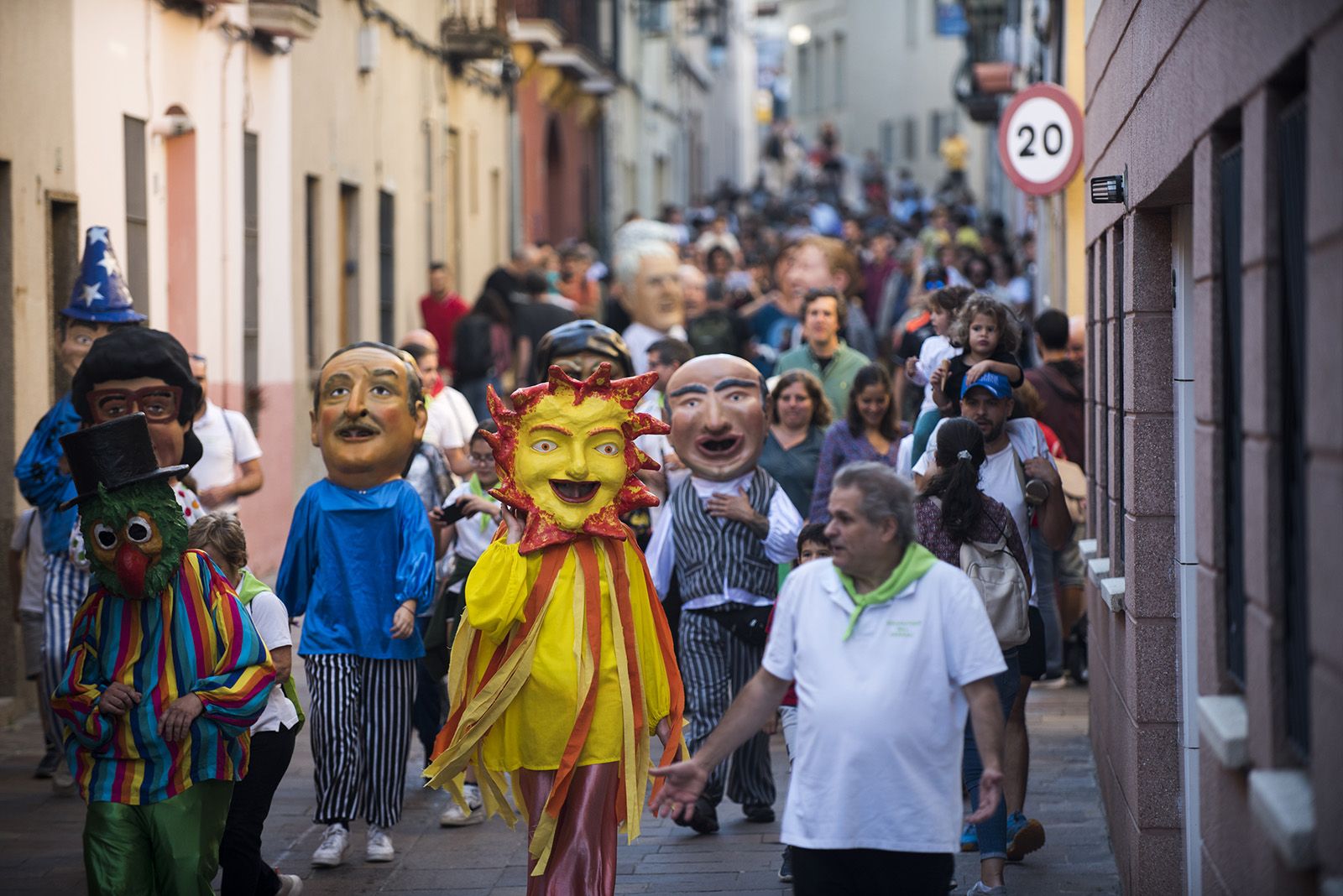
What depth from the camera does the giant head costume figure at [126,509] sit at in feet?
19.5

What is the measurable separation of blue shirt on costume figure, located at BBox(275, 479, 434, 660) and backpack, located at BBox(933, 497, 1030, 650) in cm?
203

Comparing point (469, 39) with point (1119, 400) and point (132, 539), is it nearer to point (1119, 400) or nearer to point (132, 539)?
point (1119, 400)

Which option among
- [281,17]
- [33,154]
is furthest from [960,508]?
[281,17]

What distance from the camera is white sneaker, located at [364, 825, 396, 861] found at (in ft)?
25.5

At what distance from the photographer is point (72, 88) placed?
432 inches

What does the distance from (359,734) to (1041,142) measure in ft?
21.8

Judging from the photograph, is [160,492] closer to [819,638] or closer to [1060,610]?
[819,638]

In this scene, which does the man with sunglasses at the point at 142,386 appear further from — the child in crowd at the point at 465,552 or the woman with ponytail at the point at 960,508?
the woman with ponytail at the point at 960,508

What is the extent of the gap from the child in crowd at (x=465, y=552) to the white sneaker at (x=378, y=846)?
56cm

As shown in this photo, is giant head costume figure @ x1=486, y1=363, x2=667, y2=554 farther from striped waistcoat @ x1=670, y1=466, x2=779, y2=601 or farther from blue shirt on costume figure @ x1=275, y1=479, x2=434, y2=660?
striped waistcoat @ x1=670, y1=466, x2=779, y2=601

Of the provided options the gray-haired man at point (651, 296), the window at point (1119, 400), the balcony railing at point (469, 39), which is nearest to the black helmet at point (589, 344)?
the window at point (1119, 400)

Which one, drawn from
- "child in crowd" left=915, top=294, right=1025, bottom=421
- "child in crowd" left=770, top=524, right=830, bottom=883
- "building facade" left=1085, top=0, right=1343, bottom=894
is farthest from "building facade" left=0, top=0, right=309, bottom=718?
"building facade" left=1085, top=0, right=1343, bottom=894

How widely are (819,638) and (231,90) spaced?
10300 mm

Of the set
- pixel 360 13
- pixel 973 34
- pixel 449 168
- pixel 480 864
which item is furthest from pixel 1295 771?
pixel 973 34
